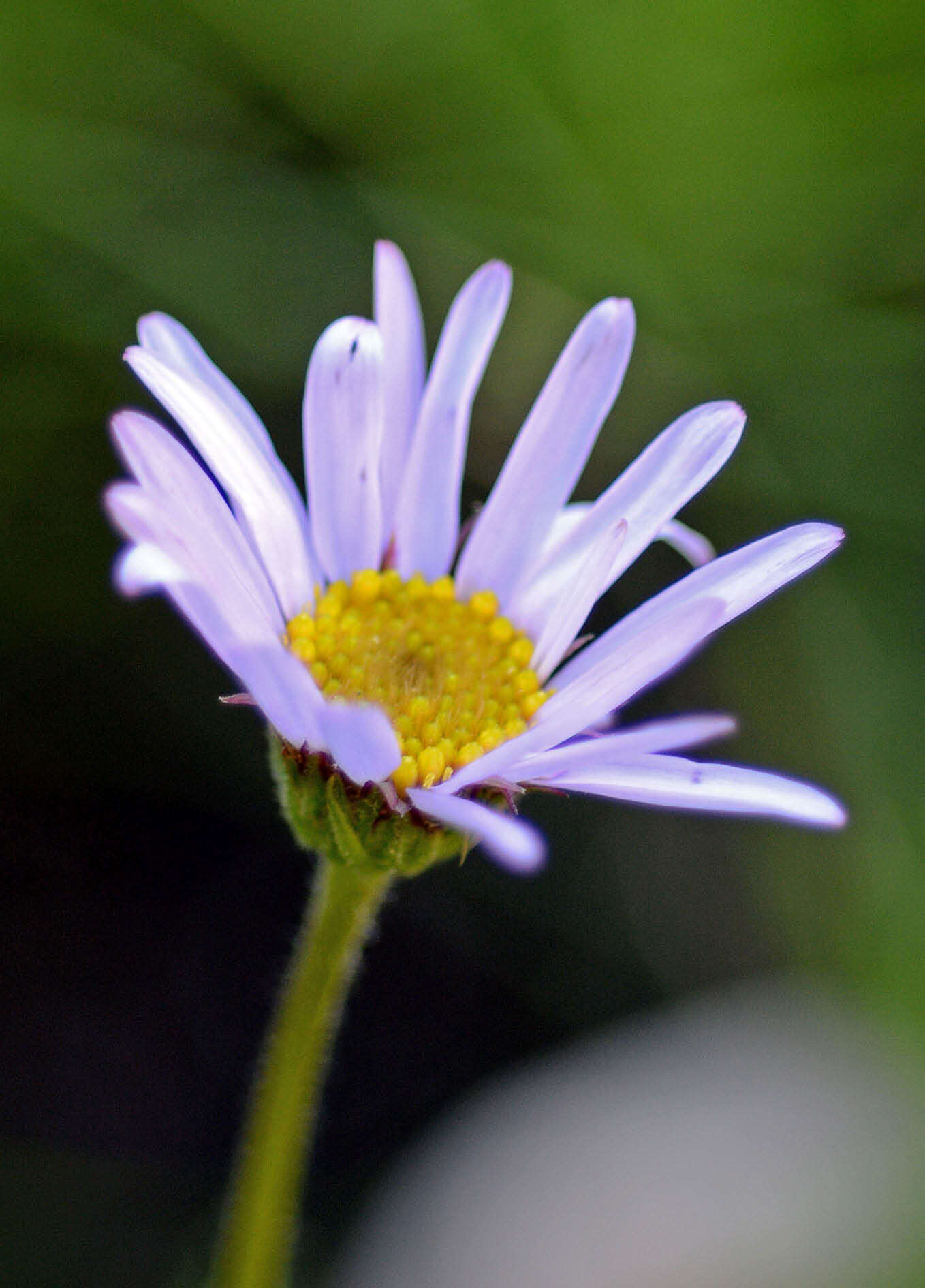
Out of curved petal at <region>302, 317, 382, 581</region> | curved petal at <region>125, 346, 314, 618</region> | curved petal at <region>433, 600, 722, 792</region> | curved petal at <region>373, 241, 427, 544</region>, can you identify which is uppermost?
curved petal at <region>373, 241, 427, 544</region>

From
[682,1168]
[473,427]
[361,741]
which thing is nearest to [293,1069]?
[361,741]

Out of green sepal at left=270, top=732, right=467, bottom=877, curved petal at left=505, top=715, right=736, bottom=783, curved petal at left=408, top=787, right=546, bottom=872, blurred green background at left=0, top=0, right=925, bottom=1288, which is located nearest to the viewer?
curved petal at left=408, top=787, right=546, bottom=872

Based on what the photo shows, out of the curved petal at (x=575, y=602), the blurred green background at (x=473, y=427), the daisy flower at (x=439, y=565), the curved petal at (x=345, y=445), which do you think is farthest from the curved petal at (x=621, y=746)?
the blurred green background at (x=473, y=427)

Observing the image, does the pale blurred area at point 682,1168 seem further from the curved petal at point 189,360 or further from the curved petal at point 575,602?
the curved petal at point 189,360

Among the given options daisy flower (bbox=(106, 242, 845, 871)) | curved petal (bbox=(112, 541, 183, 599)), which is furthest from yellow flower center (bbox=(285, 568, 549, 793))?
curved petal (bbox=(112, 541, 183, 599))

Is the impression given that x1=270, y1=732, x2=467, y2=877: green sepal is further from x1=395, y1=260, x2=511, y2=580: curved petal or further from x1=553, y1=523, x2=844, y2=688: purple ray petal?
x1=395, y1=260, x2=511, y2=580: curved petal

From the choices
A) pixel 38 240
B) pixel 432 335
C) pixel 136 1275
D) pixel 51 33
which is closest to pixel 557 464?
pixel 432 335
